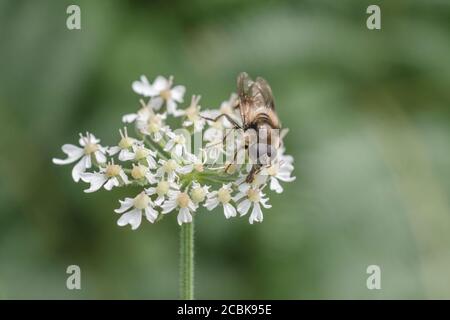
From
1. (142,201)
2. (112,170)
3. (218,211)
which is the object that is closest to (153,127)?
(112,170)

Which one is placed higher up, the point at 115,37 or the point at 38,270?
the point at 115,37

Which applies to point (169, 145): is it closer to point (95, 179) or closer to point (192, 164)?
point (192, 164)

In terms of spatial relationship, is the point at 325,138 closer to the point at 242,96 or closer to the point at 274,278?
the point at 274,278

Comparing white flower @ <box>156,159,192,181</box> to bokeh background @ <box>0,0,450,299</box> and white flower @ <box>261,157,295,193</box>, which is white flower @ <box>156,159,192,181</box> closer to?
white flower @ <box>261,157,295,193</box>

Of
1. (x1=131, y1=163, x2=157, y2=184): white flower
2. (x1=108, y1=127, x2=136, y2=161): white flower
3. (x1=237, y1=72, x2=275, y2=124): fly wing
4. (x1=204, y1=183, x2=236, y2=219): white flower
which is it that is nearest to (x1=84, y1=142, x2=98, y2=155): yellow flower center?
(x1=108, y1=127, x2=136, y2=161): white flower

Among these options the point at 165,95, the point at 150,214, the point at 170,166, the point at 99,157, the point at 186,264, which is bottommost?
the point at 186,264
